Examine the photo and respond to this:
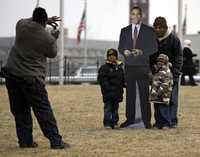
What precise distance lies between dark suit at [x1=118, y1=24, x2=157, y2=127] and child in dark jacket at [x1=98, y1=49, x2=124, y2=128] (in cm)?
13

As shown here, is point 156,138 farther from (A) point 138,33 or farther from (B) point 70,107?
(B) point 70,107

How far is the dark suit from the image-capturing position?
12305 mm

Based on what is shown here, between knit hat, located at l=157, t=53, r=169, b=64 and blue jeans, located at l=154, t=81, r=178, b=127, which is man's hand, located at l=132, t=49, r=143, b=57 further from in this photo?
blue jeans, located at l=154, t=81, r=178, b=127

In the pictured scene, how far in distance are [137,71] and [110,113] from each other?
2.71 feet

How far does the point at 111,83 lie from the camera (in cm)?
1245

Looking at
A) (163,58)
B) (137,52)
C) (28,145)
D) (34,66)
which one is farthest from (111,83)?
(34,66)

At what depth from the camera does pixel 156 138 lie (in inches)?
431

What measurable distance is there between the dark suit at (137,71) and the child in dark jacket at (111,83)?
0.13m

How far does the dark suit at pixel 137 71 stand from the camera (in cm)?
1230

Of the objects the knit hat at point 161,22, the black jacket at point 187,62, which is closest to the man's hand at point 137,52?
the knit hat at point 161,22

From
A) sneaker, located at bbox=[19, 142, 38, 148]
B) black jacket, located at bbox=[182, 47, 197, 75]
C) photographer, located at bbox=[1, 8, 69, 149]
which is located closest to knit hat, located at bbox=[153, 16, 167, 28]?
photographer, located at bbox=[1, 8, 69, 149]

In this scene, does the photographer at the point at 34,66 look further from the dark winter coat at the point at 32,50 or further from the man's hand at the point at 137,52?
the man's hand at the point at 137,52

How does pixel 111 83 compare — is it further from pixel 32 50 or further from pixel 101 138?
pixel 32 50

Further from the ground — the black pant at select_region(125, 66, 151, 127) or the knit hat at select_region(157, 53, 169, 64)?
the knit hat at select_region(157, 53, 169, 64)
